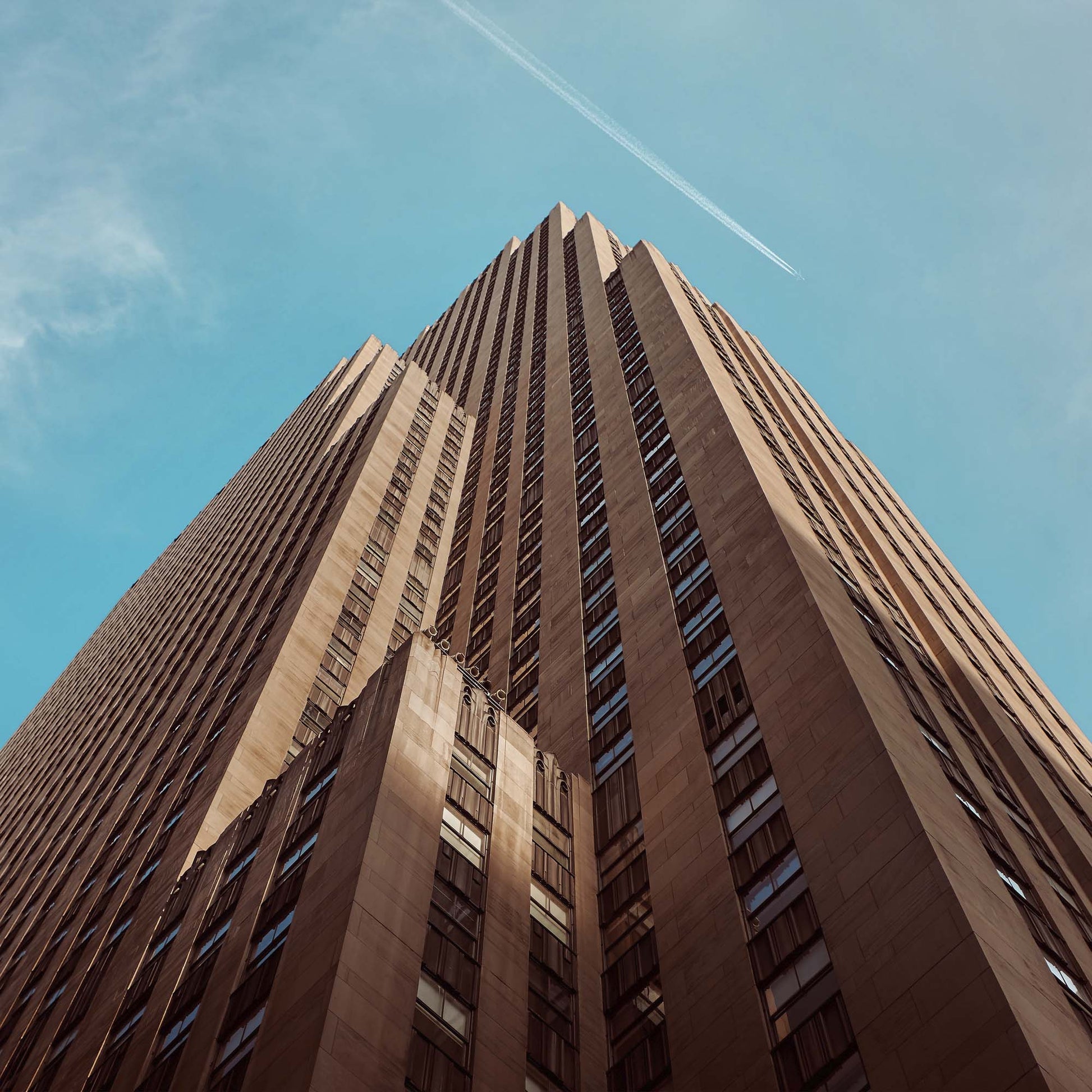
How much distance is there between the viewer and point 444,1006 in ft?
91.2

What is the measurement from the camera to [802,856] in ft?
98.4

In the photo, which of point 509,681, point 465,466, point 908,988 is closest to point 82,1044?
point 509,681

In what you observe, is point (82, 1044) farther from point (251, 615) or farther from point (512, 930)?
point (251, 615)

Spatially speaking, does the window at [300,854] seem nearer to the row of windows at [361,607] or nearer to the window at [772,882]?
the window at [772,882]

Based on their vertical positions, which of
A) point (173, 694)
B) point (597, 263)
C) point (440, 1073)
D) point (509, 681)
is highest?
point (597, 263)

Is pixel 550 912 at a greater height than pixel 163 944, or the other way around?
pixel 163 944

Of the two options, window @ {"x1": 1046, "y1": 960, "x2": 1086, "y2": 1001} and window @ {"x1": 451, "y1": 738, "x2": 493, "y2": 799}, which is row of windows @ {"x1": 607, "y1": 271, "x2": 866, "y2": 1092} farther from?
window @ {"x1": 451, "y1": 738, "x2": 493, "y2": 799}

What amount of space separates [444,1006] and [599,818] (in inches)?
468

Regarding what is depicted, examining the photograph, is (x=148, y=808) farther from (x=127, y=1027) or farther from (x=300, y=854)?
(x=300, y=854)

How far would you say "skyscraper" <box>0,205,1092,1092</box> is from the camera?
26391 millimetres

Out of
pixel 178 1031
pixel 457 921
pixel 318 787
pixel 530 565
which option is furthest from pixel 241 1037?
Result: pixel 530 565

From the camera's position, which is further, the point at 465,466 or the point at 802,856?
the point at 465,466

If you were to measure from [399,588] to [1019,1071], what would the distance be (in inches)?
1841

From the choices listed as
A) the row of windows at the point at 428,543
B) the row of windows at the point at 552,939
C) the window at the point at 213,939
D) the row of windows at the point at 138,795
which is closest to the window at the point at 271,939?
the window at the point at 213,939
